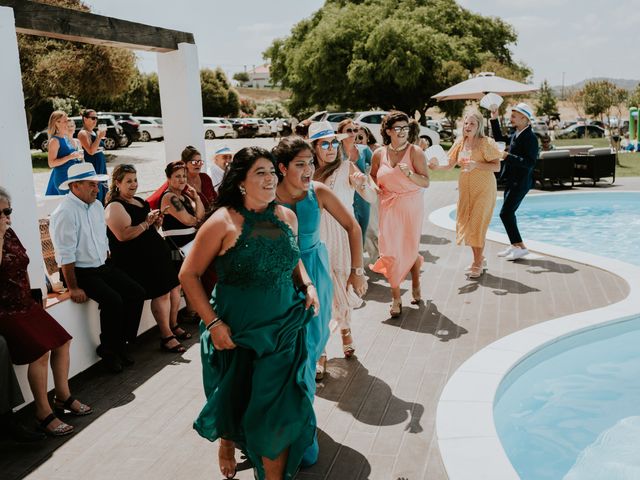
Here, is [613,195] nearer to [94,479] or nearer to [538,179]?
[538,179]

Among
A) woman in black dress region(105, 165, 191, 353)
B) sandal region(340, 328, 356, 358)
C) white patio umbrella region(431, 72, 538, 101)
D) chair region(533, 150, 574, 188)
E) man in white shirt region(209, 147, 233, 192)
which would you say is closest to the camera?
sandal region(340, 328, 356, 358)

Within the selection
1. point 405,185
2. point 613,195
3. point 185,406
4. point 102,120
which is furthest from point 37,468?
point 102,120

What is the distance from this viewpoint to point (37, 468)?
390cm

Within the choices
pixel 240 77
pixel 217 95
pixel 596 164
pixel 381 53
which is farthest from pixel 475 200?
pixel 240 77

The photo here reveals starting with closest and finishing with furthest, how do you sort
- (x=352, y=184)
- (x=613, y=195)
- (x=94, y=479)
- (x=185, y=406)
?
(x=94, y=479)
(x=185, y=406)
(x=352, y=184)
(x=613, y=195)

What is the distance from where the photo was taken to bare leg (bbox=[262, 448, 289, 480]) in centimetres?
332

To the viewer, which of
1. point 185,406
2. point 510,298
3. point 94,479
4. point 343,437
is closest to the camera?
point 94,479

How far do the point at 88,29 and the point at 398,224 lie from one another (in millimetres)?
3565

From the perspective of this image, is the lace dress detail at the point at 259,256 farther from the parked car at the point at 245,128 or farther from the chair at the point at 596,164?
the parked car at the point at 245,128

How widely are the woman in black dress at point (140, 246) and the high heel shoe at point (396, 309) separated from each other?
213 cm

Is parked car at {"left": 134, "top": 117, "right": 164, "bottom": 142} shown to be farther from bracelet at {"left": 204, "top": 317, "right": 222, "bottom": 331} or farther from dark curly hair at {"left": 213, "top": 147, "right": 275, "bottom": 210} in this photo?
bracelet at {"left": 204, "top": 317, "right": 222, "bottom": 331}

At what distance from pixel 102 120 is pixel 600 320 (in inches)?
1138

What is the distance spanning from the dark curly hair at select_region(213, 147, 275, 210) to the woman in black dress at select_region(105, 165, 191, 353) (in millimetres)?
2534

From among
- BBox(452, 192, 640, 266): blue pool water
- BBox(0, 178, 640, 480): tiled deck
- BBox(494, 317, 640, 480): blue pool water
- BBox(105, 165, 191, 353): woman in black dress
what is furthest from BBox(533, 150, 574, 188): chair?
BBox(105, 165, 191, 353): woman in black dress
